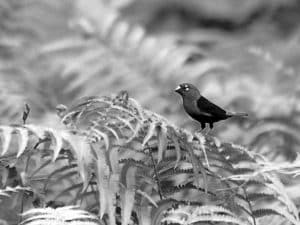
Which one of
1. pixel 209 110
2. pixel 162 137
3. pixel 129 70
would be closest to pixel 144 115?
pixel 162 137

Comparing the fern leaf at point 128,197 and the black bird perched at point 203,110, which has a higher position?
the black bird perched at point 203,110

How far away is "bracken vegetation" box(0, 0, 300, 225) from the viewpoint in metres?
1.59

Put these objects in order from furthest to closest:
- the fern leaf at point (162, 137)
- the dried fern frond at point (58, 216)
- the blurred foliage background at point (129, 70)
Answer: the blurred foliage background at point (129, 70)
the fern leaf at point (162, 137)
the dried fern frond at point (58, 216)

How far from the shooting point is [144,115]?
5.42ft

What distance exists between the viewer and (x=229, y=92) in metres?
3.34

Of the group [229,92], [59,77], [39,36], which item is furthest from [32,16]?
[229,92]

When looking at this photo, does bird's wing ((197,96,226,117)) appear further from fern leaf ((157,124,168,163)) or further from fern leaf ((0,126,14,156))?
fern leaf ((0,126,14,156))

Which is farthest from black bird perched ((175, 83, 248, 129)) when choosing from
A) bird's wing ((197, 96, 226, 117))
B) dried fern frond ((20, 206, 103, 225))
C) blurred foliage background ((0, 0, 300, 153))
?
blurred foliage background ((0, 0, 300, 153))

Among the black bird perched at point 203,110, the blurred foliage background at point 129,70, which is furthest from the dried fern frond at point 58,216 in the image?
the blurred foliage background at point 129,70

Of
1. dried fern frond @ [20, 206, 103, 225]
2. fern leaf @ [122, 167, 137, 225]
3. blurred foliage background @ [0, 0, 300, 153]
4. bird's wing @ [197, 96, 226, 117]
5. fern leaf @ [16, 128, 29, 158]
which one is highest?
blurred foliage background @ [0, 0, 300, 153]

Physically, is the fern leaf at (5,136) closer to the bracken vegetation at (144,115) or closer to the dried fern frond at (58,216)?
the bracken vegetation at (144,115)

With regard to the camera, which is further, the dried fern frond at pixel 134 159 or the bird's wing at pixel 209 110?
the bird's wing at pixel 209 110

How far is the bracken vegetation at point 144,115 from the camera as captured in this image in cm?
159

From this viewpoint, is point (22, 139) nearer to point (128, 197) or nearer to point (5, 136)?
point (5, 136)
